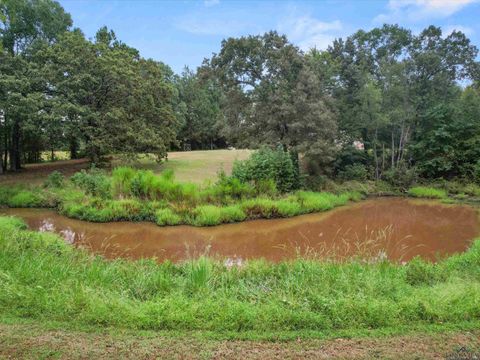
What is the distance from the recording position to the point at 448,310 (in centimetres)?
363

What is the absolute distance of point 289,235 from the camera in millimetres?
10875

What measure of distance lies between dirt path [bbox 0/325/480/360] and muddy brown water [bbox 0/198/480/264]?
427 centimetres

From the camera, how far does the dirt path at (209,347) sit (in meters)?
2.81

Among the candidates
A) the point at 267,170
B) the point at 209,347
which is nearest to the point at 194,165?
the point at 267,170

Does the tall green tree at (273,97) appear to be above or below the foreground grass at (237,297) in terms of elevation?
above

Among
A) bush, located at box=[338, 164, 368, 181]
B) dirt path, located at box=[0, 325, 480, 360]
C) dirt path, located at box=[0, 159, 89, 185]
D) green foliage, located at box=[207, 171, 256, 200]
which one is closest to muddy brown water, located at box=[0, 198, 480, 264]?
green foliage, located at box=[207, 171, 256, 200]

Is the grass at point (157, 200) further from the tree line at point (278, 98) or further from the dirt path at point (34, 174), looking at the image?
the tree line at point (278, 98)

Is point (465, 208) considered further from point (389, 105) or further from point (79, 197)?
point (79, 197)

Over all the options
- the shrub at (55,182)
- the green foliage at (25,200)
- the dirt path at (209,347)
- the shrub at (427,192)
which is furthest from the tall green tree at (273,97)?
the dirt path at (209,347)

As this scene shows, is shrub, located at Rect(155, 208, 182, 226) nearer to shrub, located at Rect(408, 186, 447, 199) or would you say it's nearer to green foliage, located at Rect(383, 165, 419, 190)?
shrub, located at Rect(408, 186, 447, 199)

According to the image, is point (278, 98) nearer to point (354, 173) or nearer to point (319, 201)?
point (319, 201)

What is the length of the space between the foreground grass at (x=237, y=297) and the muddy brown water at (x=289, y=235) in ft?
8.22

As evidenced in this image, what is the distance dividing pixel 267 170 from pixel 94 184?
23.5 feet

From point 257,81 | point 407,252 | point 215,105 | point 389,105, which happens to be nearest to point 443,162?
point 389,105
